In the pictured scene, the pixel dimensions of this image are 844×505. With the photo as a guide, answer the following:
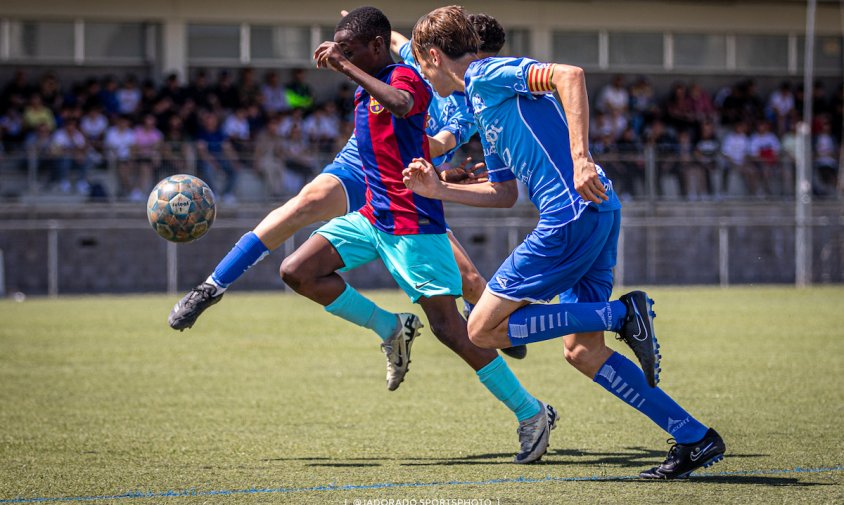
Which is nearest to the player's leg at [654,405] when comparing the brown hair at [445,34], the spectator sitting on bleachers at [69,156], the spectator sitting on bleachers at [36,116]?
the brown hair at [445,34]

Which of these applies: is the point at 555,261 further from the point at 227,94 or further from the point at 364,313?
the point at 227,94

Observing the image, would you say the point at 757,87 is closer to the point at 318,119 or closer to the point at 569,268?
the point at 318,119

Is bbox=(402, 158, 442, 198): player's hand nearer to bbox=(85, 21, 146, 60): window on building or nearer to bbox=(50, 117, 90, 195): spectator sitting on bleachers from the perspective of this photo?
bbox=(50, 117, 90, 195): spectator sitting on bleachers

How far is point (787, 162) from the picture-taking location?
75.8ft

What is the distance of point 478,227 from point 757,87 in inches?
436

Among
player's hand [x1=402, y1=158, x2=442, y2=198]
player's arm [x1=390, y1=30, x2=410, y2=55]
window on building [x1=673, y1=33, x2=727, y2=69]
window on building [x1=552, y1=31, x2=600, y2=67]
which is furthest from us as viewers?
window on building [x1=673, y1=33, x2=727, y2=69]

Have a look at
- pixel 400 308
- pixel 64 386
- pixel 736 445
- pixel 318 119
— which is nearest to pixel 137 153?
pixel 318 119

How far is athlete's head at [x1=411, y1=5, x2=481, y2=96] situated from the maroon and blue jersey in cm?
58

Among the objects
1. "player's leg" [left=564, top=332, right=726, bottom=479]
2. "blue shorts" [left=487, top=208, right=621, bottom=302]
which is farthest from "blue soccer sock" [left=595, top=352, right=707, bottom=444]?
"blue shorts" [left=487, top=208, right=621, bottom=302]

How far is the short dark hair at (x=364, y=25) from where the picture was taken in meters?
6.27

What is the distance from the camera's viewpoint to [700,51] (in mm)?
29406

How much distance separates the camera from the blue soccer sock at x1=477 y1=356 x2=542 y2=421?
595 cm

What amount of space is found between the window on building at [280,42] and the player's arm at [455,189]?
71.8ft

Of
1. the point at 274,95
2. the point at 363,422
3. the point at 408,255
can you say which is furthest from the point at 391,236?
the point at 274,95
